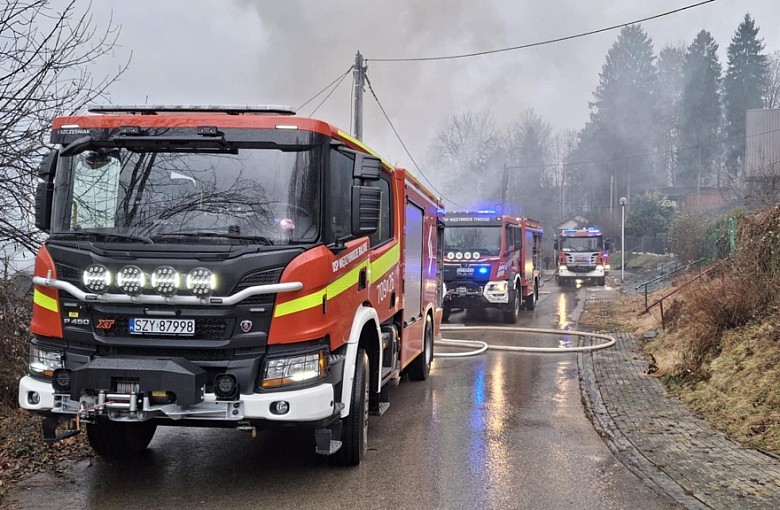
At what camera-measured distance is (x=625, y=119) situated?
57.3 metres

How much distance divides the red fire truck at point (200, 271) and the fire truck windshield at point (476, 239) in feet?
35.0

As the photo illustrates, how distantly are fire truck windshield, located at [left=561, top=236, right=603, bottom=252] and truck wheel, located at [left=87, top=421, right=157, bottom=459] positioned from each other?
1064 inches

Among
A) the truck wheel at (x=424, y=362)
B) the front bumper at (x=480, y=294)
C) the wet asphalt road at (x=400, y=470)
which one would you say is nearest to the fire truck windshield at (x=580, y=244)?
the front bumper at (x=480, y=294)

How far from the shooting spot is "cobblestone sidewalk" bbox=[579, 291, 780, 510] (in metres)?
4.66

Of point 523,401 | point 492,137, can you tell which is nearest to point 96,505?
point 523,401

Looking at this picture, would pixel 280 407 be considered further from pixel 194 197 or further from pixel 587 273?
pixel 587 273

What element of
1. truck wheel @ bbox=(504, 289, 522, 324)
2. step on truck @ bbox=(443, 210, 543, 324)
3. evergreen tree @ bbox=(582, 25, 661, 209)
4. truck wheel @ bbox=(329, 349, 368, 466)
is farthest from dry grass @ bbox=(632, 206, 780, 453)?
evergreen tree @ bbox=(582, 25, 661, 209)

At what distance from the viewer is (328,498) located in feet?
14.9

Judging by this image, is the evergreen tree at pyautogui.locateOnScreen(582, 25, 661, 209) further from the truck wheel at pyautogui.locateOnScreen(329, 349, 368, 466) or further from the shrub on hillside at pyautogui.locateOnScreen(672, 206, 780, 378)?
the truck wheel at pyautogui.locateOnScreen(329, 349, 368, 466)

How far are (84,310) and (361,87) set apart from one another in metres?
14.1

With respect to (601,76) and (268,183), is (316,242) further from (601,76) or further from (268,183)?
(601,76)

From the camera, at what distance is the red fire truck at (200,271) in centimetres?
419

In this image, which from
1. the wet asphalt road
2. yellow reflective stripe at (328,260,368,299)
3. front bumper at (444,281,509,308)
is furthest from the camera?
front bumper at (444,281,509,308)

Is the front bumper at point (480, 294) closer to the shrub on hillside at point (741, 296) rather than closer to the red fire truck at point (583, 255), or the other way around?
the shrub on hillside at point (741, 296)
